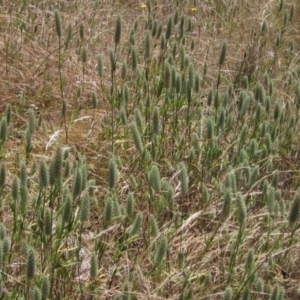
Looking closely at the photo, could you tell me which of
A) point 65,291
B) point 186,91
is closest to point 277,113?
point 186,91

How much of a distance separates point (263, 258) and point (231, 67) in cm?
205

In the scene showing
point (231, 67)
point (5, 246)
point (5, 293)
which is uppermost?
point (5, 246)

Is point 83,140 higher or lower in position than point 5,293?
lower

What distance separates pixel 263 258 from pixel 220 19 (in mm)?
2796

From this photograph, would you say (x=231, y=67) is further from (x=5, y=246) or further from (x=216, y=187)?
(x=5, y=246)

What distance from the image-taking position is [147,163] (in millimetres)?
2447

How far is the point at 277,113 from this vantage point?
2811mm

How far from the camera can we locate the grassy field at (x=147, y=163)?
198 cm

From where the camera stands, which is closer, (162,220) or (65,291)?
(65,291)

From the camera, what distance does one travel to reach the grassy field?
6.51 feet

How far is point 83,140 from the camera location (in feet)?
10.4

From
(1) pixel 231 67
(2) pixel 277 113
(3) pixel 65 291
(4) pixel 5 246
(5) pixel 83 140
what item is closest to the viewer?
(4) pixel 5 246

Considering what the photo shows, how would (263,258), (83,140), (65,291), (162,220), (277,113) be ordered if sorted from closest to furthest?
(65,291)
(263,258)
(162,220)
(277,113)
(83,140)

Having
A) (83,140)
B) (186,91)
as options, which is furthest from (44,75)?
(186,91)
